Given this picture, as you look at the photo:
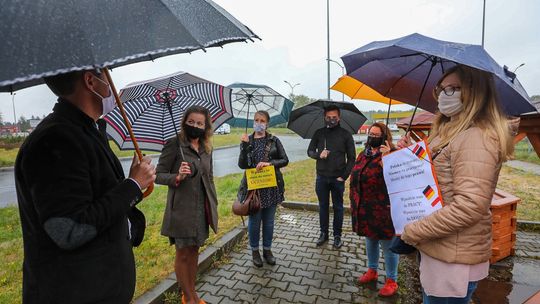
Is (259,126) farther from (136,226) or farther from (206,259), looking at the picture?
(136,226)

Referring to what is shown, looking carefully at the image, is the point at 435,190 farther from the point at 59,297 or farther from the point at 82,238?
the point at 59,297

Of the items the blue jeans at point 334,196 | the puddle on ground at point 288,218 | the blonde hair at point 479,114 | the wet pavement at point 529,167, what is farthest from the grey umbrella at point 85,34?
the wet pavement at point 529,167

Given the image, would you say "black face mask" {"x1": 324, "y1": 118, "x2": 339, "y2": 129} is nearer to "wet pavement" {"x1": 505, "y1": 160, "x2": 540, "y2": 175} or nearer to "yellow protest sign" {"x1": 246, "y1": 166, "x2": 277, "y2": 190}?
"yellow protest sign" {"x1": 246, "y1": 166, "x2": 277, "y2": 190}

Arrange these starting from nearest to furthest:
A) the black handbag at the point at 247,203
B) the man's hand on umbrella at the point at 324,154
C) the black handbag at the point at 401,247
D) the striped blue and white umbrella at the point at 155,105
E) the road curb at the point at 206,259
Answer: the black handbag at the point at 401,247 < the striped blue and white umbrella at the point at 155,105 < the road curb at the point at 206,259 < the black handbag at the point at 247,203 < the man's hand on umbrella at the point at 324,154

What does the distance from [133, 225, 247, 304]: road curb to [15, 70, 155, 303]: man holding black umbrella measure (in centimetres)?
166

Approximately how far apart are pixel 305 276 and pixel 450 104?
2809mm

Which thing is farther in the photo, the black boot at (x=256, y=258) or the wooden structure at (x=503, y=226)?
the black boot at (x=256, y=258)

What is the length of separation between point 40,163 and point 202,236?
1.91 metres

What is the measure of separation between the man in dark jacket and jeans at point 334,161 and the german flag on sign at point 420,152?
8.58 feet

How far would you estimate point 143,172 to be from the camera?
1682 mm

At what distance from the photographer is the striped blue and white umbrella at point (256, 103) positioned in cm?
483

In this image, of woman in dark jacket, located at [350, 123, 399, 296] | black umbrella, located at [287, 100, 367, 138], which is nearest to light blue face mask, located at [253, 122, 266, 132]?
black umbrella, located at [287, 100, 367, 138]

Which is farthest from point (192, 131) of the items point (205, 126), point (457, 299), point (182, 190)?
point (457, 299)

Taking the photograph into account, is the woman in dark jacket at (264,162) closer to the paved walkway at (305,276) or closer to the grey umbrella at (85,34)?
the paved walkway at (305,276)
